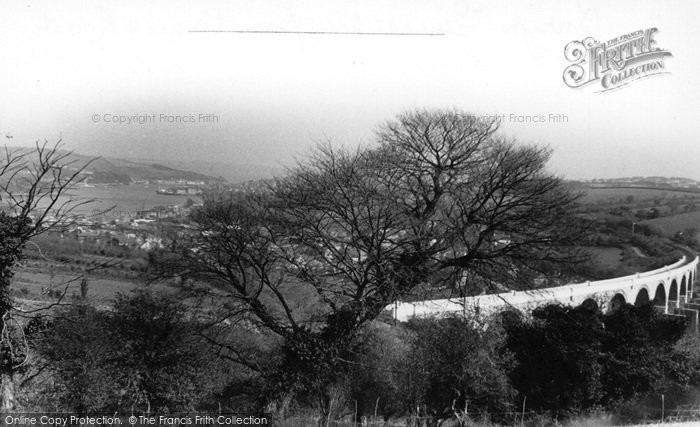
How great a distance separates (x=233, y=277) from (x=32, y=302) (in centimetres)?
237

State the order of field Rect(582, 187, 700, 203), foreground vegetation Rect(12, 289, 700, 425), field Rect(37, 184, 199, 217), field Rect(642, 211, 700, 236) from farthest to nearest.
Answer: field Rect(642, 211, 700, 236)
field Rect(582, 187, 700, 203)
field Rect(37, 184, 199, 217)
foreground vegetation Rect(12, 289, 700, 425)

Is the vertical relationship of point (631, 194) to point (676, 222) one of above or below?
above

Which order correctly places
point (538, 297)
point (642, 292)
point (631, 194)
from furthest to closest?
point (642, 292)
point (631, 194)
point (538, 297)

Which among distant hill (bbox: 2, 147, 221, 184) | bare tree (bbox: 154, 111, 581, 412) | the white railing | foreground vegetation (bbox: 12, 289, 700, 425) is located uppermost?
distant hill (bbox: 2, 147, 221, 184)

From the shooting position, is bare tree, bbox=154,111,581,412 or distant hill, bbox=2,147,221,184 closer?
bare tree, bbox=154,111,581,412

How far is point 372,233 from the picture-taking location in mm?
7488

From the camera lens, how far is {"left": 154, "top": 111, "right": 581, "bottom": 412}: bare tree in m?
7.58

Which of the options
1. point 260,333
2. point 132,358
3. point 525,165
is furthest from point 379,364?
point 525,165

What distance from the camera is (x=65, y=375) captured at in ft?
21.2

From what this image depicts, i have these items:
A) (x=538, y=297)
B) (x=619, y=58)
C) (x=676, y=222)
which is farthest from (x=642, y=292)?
(x=619, y=58)

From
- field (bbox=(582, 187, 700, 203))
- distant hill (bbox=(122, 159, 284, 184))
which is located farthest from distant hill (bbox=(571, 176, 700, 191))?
distant hill (bbox=(122, 159, 284, 184))

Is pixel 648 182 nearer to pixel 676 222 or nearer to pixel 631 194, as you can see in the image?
pixel 631 194

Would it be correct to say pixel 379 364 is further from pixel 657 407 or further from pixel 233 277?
pixel 657 407

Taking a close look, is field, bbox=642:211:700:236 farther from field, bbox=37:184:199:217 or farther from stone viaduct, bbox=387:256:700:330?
field, bbox=37:184:199:217
